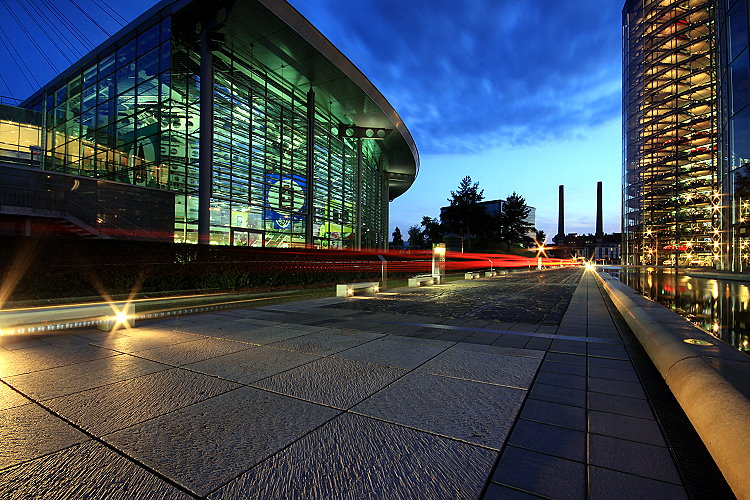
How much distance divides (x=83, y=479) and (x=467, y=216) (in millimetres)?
68030

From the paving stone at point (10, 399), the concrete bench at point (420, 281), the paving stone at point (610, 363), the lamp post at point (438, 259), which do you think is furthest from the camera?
the lamp post at point (438, 259)

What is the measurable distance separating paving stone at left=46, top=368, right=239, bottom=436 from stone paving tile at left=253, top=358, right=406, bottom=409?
22.8 inches

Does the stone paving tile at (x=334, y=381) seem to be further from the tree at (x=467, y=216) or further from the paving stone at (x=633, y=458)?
the tree at (x=467, y=216)

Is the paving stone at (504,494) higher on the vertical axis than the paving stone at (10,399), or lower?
higher

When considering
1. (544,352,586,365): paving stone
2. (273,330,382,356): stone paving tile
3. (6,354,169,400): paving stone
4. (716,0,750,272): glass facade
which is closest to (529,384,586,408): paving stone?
(544,352,586,365): paving stone

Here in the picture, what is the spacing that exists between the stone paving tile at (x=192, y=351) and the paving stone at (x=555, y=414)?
4.13 m

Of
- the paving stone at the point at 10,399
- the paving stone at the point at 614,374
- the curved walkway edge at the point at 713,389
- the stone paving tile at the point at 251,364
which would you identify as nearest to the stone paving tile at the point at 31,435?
the paving stone at the point at 10,399

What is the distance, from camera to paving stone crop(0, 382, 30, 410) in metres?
3.35

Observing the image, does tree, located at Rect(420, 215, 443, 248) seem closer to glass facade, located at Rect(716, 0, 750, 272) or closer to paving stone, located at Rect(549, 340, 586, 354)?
glass facade, located at Rect(716, 0, 750, 272)

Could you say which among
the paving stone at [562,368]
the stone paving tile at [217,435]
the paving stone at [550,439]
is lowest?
the paving stone at [562,368]

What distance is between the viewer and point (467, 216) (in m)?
66.9

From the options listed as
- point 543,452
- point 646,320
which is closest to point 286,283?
point 646,320

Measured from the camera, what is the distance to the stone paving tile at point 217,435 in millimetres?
2344

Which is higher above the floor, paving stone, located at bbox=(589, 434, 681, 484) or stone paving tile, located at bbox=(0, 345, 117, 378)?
paving stone, located at bbox=(589, 434, 681, 484)
